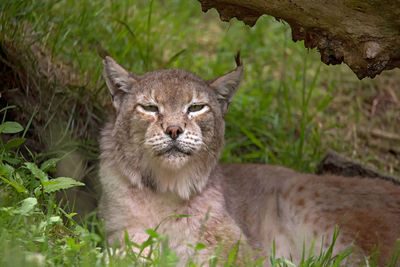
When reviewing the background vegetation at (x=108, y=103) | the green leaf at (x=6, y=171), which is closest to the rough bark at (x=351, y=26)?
the background vegetation at (x=108, y=103)

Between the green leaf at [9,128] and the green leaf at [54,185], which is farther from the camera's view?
the green leaf at [9,128]

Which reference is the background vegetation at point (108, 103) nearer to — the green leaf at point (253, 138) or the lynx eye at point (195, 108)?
the green leaf at point (253, 138)

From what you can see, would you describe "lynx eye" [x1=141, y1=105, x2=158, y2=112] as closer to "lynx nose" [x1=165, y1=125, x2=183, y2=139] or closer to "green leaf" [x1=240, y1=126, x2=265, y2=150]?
"lynx nose" [x1=165, y1=125, x2=183, y2=139]

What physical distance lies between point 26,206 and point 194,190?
4.32ft

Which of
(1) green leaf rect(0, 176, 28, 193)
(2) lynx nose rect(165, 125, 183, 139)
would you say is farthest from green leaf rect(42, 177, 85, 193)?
(2) lynx nose rect(165, 125, 183, 139)

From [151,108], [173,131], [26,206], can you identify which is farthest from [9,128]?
[173,131]

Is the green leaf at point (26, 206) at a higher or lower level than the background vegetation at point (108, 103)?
lower

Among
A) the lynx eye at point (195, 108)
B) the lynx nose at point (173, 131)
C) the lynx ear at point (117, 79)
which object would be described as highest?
the lynx ear at point (117, 79)

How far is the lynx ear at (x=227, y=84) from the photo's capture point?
14.5ft

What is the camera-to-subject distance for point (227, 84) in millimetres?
4473

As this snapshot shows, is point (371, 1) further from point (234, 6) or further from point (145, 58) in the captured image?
point (145, 58)

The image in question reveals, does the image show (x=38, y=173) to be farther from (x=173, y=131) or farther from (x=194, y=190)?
(x=194, y=190)

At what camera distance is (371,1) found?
3.59m

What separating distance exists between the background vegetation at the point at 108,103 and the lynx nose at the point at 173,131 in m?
0.78
